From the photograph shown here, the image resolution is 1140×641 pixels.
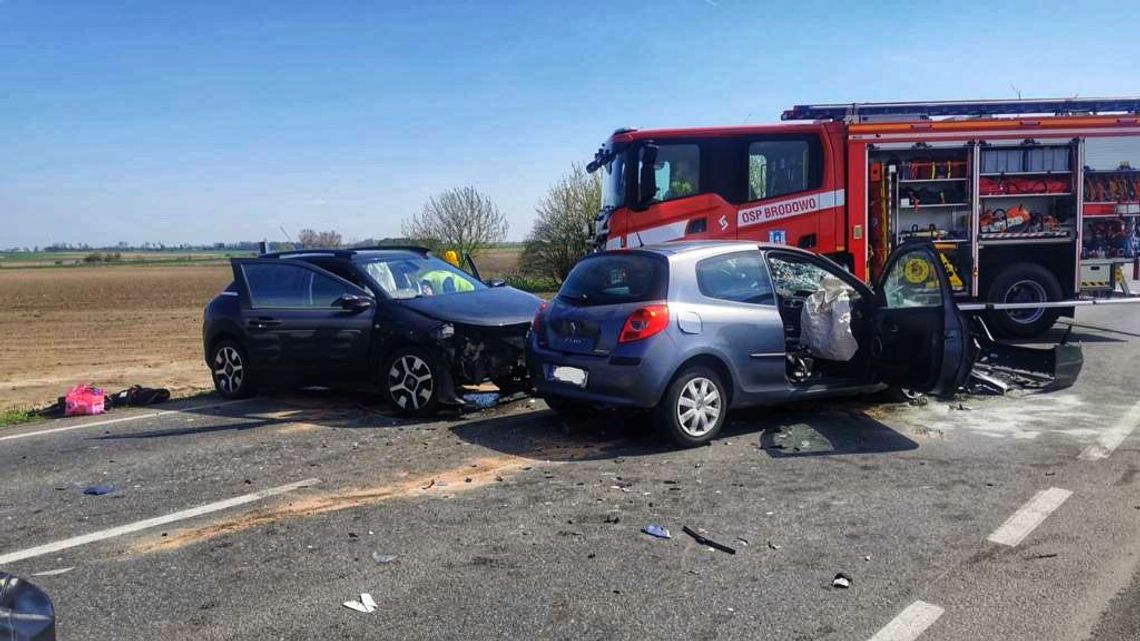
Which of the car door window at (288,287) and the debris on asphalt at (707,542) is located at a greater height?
the car door window at (288,287)

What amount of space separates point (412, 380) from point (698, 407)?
9.20 feet

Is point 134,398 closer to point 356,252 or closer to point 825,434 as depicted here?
point 356,252

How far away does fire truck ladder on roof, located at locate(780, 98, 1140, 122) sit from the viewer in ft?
39.1

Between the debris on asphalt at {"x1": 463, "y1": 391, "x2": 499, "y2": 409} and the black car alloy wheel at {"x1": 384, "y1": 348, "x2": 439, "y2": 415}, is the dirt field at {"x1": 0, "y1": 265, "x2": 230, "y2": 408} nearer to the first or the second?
the black car alloy wheel at {"x1": 384, "y1": 348, "x2": 439, "y2": 415}

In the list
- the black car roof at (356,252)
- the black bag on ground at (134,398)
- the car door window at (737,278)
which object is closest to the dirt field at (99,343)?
the black bag on ground at (134,398)

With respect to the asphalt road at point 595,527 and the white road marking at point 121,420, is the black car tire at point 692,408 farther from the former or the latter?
the white road marking at point 121,420

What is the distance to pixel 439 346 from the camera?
783cm

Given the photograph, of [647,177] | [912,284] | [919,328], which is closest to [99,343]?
[647,177]

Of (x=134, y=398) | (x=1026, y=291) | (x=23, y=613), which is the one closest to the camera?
(x=23, y=613)

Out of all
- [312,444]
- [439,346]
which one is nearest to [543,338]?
[439,346]

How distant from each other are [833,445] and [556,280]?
23.8 meters

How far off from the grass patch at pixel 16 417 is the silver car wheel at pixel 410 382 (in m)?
4.20

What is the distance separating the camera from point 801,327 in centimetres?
747

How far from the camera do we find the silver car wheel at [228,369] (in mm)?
9492
